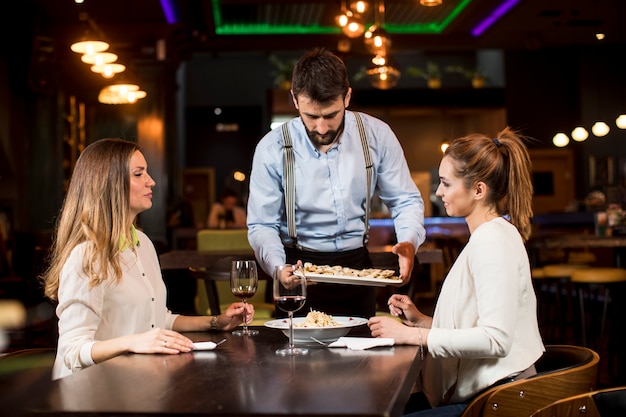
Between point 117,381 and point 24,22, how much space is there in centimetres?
827

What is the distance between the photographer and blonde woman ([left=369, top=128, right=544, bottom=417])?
6.72 ft

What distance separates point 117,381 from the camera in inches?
66.4

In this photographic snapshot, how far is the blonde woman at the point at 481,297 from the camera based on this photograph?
6.72 ft

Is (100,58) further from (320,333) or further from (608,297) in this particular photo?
(320,333)

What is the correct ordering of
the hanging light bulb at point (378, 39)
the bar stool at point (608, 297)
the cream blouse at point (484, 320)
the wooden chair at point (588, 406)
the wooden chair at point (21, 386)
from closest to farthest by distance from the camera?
the wooden chair at point (21, 386) < the wooden chair at point (588, 406) < the cream blouse at point (484, 320) < the bar stool at point (608, 297) < the hanging light bulb at point (378, 39)

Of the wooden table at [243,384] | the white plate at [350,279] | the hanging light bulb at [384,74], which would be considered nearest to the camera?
the wooden table at [243,384]

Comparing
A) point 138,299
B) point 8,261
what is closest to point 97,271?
point 138,299

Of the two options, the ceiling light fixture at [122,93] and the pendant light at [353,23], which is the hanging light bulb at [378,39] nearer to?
the pendant light at [353,23]

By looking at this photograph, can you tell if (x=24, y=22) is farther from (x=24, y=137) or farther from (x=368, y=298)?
(x=368, y=298)

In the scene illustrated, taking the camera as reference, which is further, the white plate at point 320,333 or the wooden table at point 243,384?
the white plate at point 320,333

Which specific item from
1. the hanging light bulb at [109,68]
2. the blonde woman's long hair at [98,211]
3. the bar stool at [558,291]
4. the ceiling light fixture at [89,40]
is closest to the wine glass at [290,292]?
the blonde woman's long hair at [98,211]

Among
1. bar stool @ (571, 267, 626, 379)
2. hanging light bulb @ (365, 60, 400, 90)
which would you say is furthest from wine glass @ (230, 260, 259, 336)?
hanging light bulb @ (365, 60, 400, 90)

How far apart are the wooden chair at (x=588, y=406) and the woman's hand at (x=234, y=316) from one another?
0.86 m

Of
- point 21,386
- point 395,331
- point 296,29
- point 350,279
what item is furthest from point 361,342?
point 296,29
